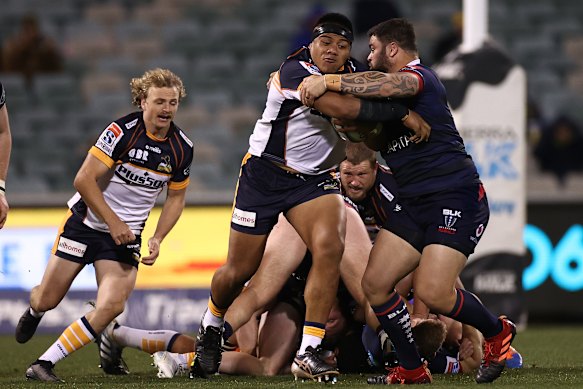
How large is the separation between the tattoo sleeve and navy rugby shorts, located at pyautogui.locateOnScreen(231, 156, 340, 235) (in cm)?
84

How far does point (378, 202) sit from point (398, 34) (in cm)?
121

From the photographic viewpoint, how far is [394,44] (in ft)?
19.9

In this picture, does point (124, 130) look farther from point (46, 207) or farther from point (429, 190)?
point (46, 207)

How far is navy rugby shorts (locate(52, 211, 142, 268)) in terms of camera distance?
6.86m

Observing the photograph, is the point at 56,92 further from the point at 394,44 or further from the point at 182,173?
the point at 394,44

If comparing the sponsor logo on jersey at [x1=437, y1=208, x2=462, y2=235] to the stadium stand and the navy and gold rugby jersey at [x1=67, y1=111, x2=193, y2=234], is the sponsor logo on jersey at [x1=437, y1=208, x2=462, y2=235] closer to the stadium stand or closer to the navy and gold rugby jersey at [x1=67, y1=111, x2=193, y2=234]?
the navy and gold rugby jersey at [x1=67, y1=111, x2=193, y2=234]

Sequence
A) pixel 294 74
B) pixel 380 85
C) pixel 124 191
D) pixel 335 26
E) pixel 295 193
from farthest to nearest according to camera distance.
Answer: pixel 124 191 < pixel 295 193 < pixel 335 26 < pixel 294 74 < pixel 380 85

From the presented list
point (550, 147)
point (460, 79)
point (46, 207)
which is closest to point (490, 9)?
point (550, 147)

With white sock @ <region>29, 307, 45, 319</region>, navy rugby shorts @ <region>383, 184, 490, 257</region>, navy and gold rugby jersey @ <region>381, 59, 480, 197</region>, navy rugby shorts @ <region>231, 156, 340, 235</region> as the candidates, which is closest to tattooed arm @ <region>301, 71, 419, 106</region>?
navy and gold rugby jersey @ <region>381, 59, 480, 197</region>

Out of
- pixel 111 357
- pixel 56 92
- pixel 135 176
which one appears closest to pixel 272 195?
pixel 135 176

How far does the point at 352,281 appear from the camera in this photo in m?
6.68

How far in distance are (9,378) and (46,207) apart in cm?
395

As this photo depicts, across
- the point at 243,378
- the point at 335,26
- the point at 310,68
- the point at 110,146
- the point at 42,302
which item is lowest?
the point at 243,378

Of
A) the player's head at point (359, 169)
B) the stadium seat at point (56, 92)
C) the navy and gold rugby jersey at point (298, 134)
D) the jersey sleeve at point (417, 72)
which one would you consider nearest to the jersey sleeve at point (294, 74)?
the navy and gold rugby jersey at point (298, 134)
